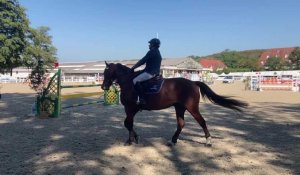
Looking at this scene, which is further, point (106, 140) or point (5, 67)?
point (5, 67)

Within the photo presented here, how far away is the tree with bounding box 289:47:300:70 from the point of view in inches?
3280

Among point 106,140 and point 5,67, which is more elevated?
point 5,67

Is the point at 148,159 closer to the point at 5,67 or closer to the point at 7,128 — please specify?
the point at 7,128

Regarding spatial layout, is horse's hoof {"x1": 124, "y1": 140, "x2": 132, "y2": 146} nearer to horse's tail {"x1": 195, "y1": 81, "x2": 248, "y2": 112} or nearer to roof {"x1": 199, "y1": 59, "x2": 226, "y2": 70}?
horse's tail {"x1": 195, "y1": 81, "x2": 248, "y2": 112}

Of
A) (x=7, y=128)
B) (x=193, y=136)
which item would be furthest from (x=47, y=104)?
(x=193, y=136)

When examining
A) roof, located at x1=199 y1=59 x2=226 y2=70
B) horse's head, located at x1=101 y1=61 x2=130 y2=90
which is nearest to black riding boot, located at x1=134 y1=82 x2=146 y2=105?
horse's head, located at x1=101 y1=61 x2=130 y2=90

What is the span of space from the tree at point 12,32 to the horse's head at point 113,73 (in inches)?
235

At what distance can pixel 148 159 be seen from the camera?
5.81 meters

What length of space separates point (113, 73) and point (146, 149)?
195 centimetres

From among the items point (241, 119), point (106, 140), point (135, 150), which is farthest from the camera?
point (241, 119)

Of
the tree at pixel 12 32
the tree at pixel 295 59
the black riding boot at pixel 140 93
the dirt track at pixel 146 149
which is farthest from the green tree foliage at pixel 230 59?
the black riding boot at pixel 140 93

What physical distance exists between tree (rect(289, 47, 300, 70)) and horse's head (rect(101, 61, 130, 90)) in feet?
283

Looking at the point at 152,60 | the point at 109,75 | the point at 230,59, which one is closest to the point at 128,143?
the point at 109,75

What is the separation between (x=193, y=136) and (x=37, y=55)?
853 centimetres
